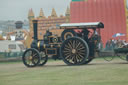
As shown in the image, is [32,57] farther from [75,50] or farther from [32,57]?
[75,50]

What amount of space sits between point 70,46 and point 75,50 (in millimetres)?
330

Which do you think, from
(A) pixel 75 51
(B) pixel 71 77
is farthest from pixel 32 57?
(B) pixel 71 77

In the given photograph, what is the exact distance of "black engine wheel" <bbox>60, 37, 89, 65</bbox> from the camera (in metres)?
13.7

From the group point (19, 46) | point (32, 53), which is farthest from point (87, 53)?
point (19, 46)

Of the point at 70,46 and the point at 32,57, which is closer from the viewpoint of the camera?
the point at 70,46

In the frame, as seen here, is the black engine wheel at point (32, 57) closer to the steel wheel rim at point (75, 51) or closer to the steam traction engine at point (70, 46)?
the steam traction engine at point (70, 46)

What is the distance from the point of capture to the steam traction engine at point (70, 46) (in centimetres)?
1382

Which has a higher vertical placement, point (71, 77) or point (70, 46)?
point (70, 46)

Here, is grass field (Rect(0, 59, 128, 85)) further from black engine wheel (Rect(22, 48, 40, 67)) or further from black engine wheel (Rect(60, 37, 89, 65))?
black engine wheel (Rect(22, 48, 40, 67))

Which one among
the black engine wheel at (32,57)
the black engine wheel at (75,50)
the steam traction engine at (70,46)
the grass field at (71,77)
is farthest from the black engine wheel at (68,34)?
the grass field at (71,77)

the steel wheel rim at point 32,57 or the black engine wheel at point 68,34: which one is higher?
the black engine wheel at point 68,34

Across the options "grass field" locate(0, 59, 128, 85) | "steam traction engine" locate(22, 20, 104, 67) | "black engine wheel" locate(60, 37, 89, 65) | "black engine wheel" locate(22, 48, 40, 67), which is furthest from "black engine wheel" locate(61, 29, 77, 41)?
"grass field" locate(0, 59, 128, 85)

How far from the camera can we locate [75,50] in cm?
1383

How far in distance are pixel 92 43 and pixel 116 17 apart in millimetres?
41591
